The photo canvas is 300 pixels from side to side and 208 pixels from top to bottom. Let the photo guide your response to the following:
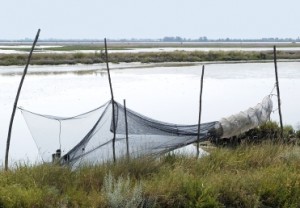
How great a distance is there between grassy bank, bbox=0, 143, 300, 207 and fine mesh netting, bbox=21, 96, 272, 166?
1.09m

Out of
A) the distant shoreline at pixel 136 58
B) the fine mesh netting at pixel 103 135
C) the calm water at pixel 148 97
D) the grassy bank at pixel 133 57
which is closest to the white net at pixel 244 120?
the fine mesh netting at pixel 103 135

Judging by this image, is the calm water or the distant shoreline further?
the distant shoreline

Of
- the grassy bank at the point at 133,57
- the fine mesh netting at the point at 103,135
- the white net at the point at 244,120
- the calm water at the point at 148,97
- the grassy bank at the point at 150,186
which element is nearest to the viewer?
the grassy bank at the point at 150,186

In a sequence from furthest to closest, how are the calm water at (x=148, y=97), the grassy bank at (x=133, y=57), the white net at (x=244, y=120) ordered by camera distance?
the grassy bank at (x=133, y=57) < the calm water at (x=148, y=97) < the white net at (x=244, y=120)

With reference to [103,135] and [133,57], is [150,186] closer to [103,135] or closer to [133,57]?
[103,135]

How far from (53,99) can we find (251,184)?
1157cm

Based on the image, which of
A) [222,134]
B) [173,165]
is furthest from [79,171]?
[222,134]

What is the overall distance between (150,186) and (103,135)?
2.30m

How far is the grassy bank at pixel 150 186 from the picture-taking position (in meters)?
3.82

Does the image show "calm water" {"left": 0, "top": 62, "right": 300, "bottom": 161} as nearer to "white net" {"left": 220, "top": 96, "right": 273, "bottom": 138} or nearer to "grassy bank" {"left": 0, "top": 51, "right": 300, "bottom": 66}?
"white net" {"left": 220, "top": 96, "right": 273, "bottom": 138}

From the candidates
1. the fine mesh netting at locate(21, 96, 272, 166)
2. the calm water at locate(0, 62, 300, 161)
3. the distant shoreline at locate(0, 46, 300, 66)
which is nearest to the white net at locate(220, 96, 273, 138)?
the fine mesh netting at locate(21, 96, 272, 166)

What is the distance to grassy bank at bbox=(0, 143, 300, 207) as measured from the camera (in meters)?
3.82

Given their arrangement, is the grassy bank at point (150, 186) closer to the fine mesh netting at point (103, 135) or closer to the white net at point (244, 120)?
the fine mesh netting at point (103, 135)

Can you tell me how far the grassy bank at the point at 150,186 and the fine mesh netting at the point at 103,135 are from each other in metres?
1.09
